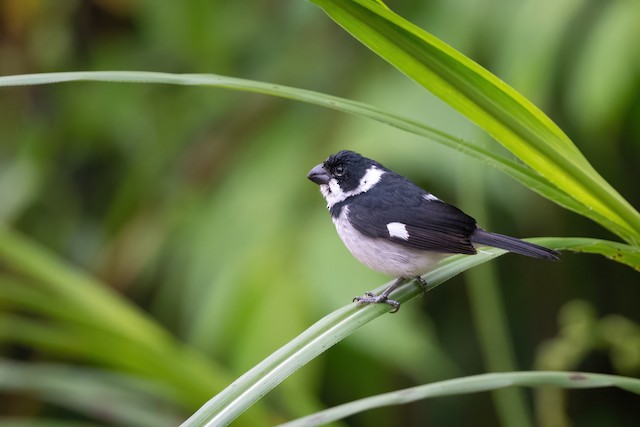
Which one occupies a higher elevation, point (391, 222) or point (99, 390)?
point (99, 390)

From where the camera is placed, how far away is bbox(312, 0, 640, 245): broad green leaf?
0.87m

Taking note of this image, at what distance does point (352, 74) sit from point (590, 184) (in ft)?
5.47

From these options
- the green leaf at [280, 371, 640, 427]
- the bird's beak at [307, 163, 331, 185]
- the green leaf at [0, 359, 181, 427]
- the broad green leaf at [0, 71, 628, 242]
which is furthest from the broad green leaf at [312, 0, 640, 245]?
the green leaf at [0, 359, 181, 427]

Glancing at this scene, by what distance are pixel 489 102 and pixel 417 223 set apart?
216mm

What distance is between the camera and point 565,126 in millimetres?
2592

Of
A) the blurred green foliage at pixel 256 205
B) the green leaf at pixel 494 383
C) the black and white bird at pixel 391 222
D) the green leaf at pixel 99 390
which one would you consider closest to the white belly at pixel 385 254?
the black and white bird at pixel 391 222

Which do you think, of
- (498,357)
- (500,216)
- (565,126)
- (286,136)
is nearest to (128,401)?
(286,136)

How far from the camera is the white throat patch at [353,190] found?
1.16 metres

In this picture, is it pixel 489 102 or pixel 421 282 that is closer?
pixel 489 102

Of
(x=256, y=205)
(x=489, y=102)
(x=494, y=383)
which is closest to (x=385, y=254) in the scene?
(x=494, y=383)

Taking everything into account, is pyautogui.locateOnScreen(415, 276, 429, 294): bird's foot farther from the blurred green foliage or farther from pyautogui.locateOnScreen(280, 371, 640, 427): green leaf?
the blurred green foliage

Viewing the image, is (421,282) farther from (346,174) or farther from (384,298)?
(346,174)

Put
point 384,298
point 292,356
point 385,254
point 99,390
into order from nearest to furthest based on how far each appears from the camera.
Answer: point 292,356
point 384,298
point 385,254
point 99,390

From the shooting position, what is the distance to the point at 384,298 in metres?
1.02
